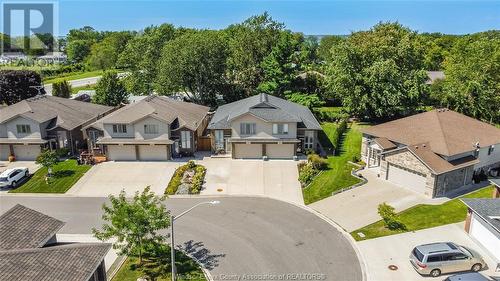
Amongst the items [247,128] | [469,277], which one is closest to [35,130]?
[247,128]

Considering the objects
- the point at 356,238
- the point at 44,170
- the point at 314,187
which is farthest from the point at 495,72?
the point at 44,170

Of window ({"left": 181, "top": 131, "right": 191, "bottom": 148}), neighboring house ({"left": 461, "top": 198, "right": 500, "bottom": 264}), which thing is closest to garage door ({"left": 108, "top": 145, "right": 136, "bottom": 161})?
window ({"left": 181, "top": 131, "right": 191, "bottom": 148})

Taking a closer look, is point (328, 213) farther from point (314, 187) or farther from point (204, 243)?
point (204, 243)

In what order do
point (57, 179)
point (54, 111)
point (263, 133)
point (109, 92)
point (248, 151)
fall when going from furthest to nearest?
point (109, 92), point (54, 111), point (248, 151), point (263, 133), point (57, 179)

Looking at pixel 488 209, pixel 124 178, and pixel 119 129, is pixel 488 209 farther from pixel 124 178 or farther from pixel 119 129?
Answer: pixel 119 129

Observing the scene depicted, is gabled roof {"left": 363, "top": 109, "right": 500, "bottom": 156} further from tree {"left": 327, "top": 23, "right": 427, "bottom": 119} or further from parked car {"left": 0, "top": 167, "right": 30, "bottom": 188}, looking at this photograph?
parked car {"left": 0, "top": 167, "right": 30, "bottom": 188}

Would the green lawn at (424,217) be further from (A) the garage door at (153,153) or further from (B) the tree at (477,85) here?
(B) the tree at (477,85)
